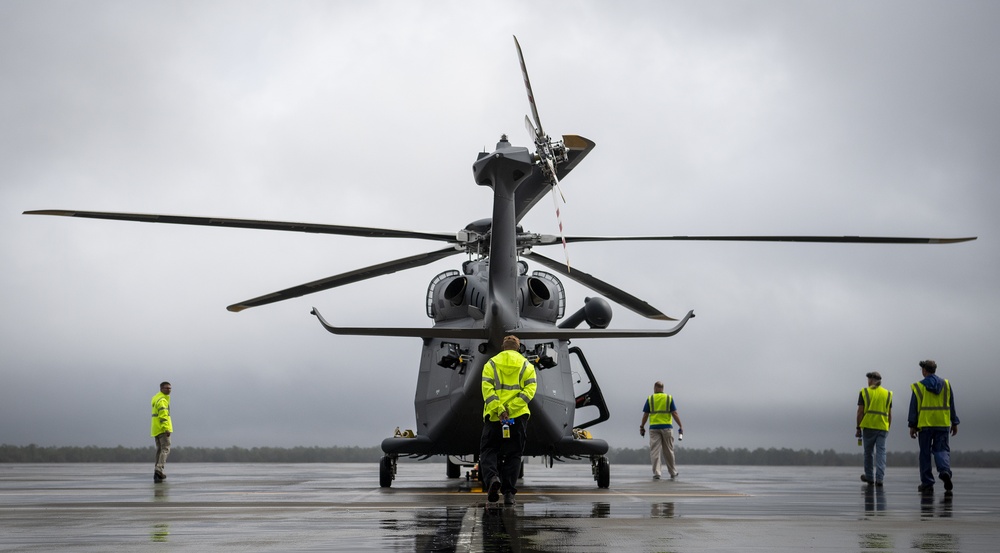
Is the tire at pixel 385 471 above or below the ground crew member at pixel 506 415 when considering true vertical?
below

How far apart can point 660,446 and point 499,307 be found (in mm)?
8342

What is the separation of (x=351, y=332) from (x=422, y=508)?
167 inches

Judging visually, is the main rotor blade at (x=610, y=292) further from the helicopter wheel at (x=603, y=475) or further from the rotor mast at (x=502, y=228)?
the helicopter wheel at (x=603, y=475)

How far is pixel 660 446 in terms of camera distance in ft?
69.9

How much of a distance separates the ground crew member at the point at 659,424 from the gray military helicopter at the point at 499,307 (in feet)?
7.55

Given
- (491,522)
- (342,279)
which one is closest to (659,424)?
(342,279)

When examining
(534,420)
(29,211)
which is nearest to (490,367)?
(534,420)

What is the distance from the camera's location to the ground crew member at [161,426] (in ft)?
63.4

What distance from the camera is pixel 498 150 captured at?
14.3m

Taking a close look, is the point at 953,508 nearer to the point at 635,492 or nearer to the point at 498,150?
the point at 635,492

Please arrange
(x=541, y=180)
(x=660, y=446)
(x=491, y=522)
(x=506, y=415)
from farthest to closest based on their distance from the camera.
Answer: (x=660, y=446) → (x=541, y=180) → (x=506, y=415) → (x=491, y=522)

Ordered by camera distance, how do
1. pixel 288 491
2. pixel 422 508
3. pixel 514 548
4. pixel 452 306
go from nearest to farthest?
pixel 514 548
pixel 422 508
pixel 288 491
pixel 452 306

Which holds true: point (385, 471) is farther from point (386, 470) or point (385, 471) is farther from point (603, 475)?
point (603, 475)

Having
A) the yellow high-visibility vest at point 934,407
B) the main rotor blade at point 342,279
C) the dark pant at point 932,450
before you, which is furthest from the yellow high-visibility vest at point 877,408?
the main rotor blade at point 342,279
